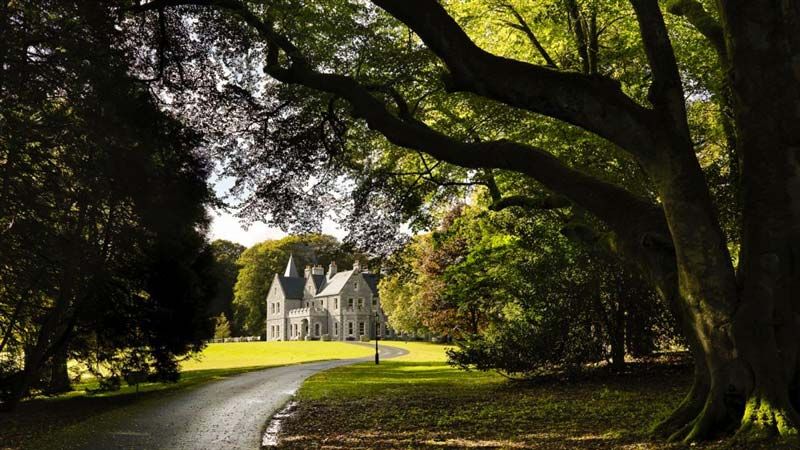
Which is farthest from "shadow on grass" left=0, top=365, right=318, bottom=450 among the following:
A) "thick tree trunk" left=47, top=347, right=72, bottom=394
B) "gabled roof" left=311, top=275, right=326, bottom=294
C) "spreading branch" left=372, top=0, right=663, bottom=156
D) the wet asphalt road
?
"gabled roof" left=311, top=275, right=326, bottom=294

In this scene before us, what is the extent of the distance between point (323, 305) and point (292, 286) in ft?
19.8

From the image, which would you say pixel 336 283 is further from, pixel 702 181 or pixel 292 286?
pixel 702 181

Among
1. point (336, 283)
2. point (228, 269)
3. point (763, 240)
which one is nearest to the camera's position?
point (763, 240)

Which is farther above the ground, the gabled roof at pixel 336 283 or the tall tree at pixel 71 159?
the gabled roof at pixel 336 283

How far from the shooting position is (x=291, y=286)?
300 feet

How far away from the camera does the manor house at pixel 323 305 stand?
279 ft

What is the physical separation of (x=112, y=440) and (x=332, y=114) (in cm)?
744

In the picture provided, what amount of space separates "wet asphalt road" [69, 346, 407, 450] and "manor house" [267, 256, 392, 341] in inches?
2471

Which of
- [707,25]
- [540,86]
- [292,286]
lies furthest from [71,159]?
[292,286]

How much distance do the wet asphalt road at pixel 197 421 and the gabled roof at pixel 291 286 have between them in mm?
69263

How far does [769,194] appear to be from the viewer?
7156 mm

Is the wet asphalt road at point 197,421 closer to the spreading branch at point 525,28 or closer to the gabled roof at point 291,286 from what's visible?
the spreading branch at point 525,28

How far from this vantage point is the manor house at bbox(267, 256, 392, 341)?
85.2m

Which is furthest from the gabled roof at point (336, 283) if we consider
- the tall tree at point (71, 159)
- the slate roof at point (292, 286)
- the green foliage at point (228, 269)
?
the tall tree at point (71, 159)
